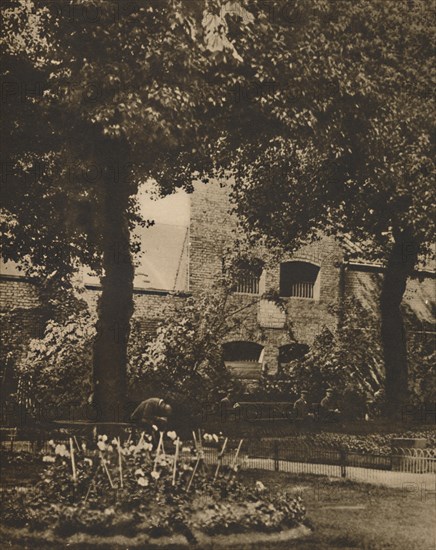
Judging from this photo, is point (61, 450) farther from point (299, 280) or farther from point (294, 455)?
point (299, 280)

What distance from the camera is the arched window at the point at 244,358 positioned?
4.18 meters

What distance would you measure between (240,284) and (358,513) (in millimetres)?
1373

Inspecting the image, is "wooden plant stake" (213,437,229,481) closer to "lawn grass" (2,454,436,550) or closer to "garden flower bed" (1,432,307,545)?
"garden flower bed" (1,432,307,545)

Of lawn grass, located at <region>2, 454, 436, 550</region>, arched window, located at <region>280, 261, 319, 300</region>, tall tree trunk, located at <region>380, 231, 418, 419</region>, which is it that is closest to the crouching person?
lawn grass, located at <region>2, 454, 436, 550</region>

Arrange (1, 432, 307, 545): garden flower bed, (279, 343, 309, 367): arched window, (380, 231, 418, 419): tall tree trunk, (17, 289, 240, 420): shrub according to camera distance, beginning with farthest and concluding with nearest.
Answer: (380, 231, 418, 419): tall tree trunk → (279, 343, 309, 367): arched window → (17, 289, 240, 420): shrub → (1, 432, 307, 545): garden flower bed

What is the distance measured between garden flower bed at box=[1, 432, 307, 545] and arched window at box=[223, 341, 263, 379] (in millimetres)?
457

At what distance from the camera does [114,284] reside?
4.00m

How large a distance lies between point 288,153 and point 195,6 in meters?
0.93

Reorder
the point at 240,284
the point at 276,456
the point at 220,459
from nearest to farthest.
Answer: the point at 220,459
the point at 276,456
the point at 240,284

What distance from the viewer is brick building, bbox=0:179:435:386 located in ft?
13.1

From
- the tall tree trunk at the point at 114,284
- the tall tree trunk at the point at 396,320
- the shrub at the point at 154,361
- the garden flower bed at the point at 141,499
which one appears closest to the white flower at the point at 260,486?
the garden flower bed at the point at 141,499

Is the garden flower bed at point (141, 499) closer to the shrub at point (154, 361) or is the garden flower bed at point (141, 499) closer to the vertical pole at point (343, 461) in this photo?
the shrub at point (154, 361)

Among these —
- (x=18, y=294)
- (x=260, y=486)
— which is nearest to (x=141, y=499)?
(x=260, y=486)

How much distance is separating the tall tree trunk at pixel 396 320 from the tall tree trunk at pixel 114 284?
61.9 inches
